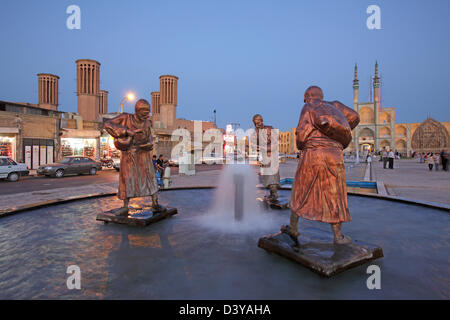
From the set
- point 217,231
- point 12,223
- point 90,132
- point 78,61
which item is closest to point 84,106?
point 78,61

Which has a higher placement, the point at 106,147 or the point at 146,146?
the point at 106,147

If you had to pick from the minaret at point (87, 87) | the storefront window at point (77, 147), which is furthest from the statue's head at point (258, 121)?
the minaret at point (87, 87)

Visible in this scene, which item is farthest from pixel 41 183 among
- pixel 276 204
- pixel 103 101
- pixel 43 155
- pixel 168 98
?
pixel 103 101

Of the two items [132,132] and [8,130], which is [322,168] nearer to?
[132,132]

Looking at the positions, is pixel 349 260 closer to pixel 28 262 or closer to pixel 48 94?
pixel 28 262

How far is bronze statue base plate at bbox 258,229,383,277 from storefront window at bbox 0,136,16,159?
22572 millimetres

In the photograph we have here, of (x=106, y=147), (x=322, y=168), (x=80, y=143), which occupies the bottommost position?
(x=322, y=168)

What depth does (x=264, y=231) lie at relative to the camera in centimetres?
401

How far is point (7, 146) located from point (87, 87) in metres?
15.6

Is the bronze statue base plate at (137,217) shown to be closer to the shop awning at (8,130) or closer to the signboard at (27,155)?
the shop awning at (8,130)

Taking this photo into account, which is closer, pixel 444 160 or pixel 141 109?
pixel 141 109

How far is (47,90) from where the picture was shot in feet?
113
